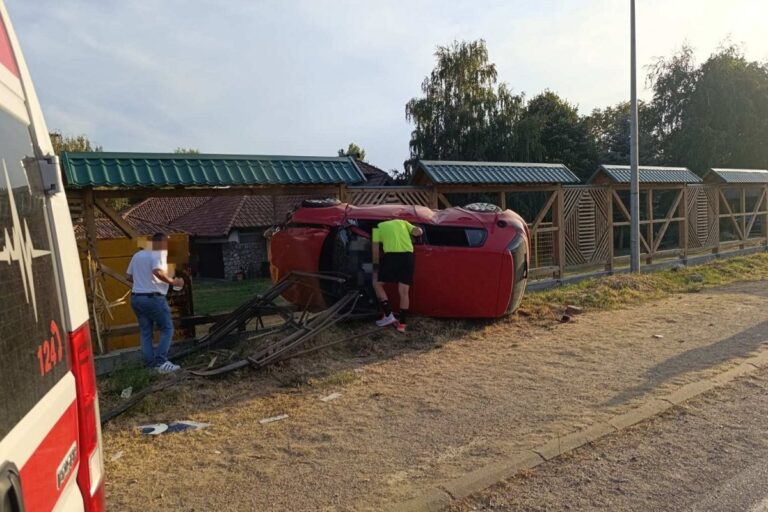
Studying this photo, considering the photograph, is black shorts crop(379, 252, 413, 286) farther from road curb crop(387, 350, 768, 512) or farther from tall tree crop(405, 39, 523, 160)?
tall tree crop(405, 39, 523, 160)

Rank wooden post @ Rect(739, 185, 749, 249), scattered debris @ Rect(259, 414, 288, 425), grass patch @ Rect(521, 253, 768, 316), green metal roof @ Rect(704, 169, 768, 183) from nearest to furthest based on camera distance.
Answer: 1. scattered debris @ Rect(259, 414, 288, 425)
2. grass patch @ Rect(521, 253, 768, 316)
3. green metal roof @ Rect(704, 169, 768, 183)
4. wooden post @ Rect(739, 185, 749, 249)

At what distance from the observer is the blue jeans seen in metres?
6.64

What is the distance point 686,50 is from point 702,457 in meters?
34.6

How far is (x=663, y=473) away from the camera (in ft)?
13.5

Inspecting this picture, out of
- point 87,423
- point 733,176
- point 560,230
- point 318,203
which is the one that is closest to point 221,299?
point 560,230

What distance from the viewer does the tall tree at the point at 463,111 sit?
32250mm

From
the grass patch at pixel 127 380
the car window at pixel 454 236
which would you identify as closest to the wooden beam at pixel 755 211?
the car window at pixel 454 236

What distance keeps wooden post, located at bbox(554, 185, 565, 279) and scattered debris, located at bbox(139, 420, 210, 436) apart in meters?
9.50

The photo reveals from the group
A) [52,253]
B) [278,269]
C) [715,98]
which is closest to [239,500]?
[52,253]

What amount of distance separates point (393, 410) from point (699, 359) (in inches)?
153

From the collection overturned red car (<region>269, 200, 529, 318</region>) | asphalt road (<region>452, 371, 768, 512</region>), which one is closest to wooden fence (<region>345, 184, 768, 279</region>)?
overturned red car (<region>269, 200, 529, 318</region>)

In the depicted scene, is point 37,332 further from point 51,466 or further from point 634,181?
point 634,181

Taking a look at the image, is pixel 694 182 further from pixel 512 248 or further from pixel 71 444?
pixel 71 444

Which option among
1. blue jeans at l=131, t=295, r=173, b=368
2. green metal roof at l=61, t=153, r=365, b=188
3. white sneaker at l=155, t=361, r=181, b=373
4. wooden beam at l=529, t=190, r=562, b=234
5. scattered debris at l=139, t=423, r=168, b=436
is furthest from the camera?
wooden beam at l=529, t=190, r=562, b=234
